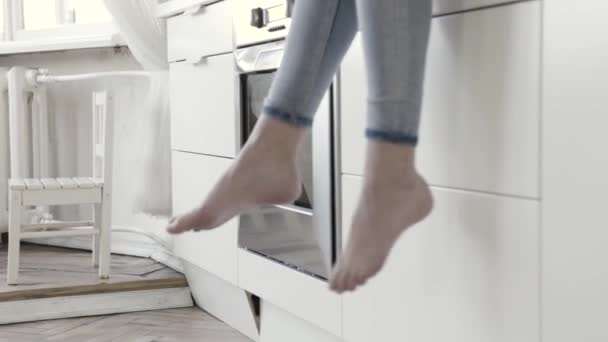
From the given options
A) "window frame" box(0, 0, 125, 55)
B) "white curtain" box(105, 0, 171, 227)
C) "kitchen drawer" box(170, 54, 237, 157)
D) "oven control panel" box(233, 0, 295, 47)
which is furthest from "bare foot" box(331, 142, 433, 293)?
"window frame" box(0, 0, 125, 55)

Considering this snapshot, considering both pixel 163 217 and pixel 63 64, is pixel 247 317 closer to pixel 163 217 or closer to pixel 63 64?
pixel 163 217

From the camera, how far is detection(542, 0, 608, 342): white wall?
101 centimetres

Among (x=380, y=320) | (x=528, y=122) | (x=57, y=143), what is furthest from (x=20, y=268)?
(x=528, y=122)

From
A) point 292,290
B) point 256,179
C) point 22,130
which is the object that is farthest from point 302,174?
point 22,130

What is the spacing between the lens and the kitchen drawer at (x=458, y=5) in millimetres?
1210

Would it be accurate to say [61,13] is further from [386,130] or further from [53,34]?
[386,130]

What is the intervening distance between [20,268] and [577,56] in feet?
7.81

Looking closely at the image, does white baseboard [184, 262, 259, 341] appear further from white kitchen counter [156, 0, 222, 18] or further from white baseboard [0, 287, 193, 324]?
white kitchen counter [156, 0, 222, 18]

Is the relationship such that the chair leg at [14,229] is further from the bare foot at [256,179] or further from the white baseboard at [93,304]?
the bare foot at [256,179]

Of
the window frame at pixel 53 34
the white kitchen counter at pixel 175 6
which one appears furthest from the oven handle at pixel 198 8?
the window frame at pixel 53 34

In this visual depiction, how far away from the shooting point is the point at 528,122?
1.13 meters

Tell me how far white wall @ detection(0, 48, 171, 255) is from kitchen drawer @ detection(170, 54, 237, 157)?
0.25 metres

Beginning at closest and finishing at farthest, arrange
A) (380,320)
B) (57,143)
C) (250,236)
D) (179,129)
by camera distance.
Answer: (380,320), (250,236), (179,129), (57,143)

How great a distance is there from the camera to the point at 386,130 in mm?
1044
